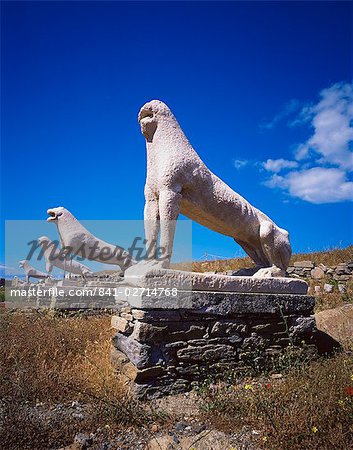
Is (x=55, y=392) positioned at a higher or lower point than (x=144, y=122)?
lower

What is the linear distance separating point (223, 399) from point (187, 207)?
2.07m

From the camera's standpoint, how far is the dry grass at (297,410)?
7.56 ft

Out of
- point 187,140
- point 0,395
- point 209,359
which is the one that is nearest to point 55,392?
point 0,395

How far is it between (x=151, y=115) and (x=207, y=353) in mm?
2795

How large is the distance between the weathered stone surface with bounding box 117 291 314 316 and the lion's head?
1.93 metres

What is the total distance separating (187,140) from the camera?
162 inches

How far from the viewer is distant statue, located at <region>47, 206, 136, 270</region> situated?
784cm

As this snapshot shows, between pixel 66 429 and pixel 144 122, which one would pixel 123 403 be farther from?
pixel 144 122

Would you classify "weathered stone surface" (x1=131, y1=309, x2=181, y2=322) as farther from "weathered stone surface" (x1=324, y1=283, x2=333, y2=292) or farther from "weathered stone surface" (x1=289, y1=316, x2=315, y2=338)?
"weathered stone surface" (x1=324, y1=283, x2=333, y2=292)

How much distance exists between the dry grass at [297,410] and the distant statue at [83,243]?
5.36 m

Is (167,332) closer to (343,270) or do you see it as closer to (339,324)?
(339,324)

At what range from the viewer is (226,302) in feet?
12.6

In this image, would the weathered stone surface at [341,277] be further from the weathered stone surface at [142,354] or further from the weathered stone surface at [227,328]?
the weathered stone surface at [142,354]

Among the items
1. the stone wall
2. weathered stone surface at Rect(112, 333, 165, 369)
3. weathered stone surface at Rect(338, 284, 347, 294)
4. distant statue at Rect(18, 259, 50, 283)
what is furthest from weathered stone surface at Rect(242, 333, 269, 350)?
distant statue at Rect(18, 259, 50, 283)
